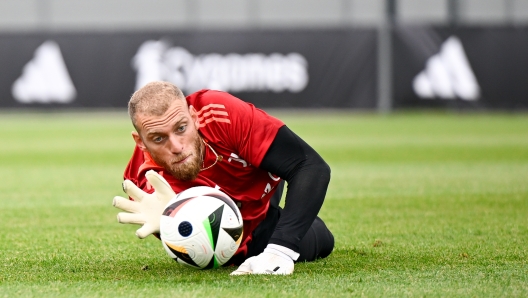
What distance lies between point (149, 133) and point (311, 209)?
0.99m

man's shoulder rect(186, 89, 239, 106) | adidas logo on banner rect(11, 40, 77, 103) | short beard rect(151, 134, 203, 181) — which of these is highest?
man's shoulder rect(186, 89, 239, 106)

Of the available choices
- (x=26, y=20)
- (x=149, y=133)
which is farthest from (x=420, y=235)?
(x=26, y=20)

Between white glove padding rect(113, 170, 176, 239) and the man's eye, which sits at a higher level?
the man's eye

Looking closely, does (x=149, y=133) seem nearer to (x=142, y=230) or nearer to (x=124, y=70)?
(x=142, y=230)

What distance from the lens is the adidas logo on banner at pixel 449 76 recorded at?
22.8 metres

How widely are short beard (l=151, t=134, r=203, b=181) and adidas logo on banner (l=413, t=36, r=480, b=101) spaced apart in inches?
745

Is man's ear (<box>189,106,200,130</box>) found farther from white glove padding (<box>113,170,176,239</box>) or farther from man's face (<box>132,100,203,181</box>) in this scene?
white glove padding (<box>113,170,176,239</box>)

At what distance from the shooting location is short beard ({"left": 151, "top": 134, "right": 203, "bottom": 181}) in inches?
182

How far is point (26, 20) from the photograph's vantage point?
33.8 metres

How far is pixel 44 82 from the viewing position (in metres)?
24.7

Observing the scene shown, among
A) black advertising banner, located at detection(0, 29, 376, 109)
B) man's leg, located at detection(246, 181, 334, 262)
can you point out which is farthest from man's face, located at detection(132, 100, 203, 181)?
black advertising banner, located at detection(0, 29, 376, 109)

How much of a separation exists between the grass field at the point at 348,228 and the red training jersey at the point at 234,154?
1.61 feet

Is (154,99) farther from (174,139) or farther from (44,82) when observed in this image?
(44,82)

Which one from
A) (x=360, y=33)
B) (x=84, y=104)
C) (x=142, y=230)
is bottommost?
(x=84, y=104)
